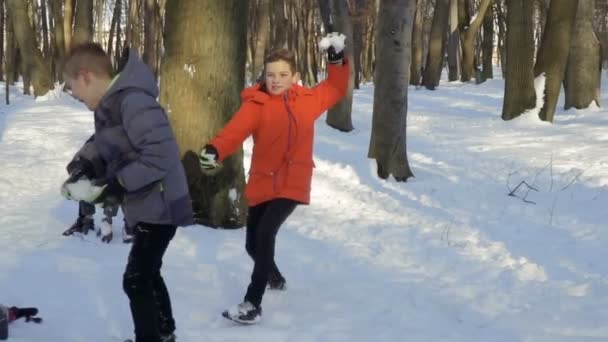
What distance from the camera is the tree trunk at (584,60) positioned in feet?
47.8

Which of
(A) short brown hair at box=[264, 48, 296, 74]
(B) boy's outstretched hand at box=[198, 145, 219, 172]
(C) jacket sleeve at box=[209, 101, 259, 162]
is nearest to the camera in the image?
(B) boy's outstretched hand at box=[198, 145, 219, 172]

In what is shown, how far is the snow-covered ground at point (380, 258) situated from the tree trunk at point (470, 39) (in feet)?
39.8

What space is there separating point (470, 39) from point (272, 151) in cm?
2059

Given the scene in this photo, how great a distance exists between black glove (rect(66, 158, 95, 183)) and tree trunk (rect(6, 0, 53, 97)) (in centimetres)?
1748

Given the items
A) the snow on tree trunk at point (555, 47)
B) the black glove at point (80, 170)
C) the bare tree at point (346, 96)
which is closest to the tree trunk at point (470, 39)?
the snow on tree trunk at point (555, 47)

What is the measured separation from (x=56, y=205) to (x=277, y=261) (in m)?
2.74

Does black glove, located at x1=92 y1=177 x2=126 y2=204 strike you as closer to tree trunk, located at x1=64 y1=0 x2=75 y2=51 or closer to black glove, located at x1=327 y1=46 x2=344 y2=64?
black glove, located at x1=327 y1=46 x2=344 y2=64

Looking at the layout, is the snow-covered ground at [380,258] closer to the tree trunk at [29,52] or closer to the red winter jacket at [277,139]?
the red winter jacket at [277,139]

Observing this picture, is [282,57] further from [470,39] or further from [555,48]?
[470,39]

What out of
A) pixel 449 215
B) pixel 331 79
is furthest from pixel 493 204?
pixel 331 79

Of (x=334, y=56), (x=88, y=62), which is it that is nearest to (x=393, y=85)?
(x=334, y=56)

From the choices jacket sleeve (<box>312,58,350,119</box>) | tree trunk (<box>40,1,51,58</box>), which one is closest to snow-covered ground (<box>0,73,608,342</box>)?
jacket sleeve (<box>312,58,350,119</box>)

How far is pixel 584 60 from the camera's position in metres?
14.6

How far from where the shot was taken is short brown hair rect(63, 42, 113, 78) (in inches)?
126
